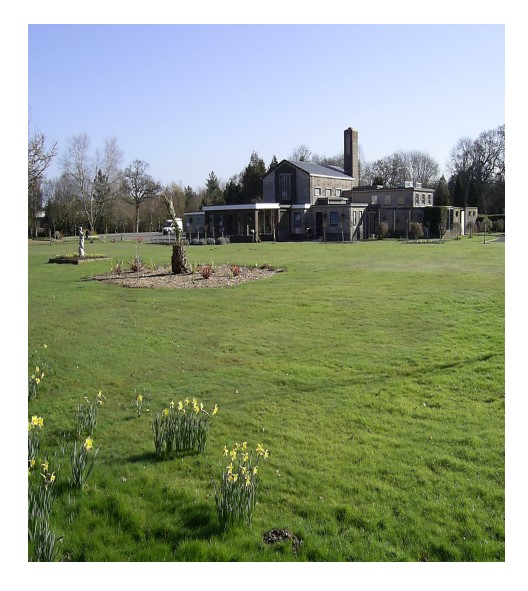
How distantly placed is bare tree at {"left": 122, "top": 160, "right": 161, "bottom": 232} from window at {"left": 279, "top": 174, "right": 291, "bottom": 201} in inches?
647

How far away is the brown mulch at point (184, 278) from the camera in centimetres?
1936

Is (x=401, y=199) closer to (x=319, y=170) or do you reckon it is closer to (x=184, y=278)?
(x=319, y=170)

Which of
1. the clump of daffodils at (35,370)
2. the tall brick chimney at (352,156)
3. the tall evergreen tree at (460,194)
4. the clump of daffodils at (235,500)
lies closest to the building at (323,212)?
the tall brick chimney at (352,156)

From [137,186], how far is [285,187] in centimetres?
2001

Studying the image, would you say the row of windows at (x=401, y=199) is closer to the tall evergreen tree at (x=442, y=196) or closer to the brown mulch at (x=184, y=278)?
the tall evergreen tree at (x=442, y=196)

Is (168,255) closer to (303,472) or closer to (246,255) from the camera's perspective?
(246,255)

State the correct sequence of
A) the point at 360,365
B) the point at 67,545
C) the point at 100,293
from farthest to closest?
the point at 100,293, the point at 360,365, the point at 67,545

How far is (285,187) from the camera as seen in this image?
54.0m

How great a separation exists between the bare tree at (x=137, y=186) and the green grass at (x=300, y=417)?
50480 mm

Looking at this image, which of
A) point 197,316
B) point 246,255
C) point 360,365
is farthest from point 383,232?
point 360,365

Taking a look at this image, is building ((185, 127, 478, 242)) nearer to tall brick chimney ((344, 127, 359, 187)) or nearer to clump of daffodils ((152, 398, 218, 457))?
tall brick chimney ((344, 127, 359, 187))

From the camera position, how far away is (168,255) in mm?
30281

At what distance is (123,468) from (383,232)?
45.4 metres

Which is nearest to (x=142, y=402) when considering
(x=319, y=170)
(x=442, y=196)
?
(x=319, y=170)
